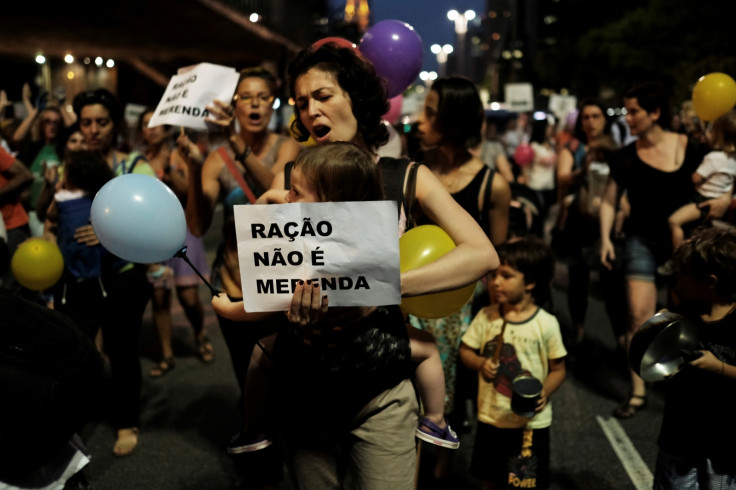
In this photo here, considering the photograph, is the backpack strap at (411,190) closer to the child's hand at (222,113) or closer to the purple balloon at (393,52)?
the child's hand at (222,113)

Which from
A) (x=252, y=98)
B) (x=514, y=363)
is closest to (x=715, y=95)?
(x=514, y=363)

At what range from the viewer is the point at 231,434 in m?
4.61

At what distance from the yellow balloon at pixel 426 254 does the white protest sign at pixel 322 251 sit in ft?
1.14

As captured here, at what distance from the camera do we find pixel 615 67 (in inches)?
1293

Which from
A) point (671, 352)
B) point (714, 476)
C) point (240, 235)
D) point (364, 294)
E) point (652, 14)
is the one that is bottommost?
point (714, 476)

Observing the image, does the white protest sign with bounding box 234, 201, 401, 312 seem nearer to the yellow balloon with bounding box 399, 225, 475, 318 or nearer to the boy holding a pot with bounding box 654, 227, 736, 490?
the yellow balloon with bounding box 399, 225, 475, 318

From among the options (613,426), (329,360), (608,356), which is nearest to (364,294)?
(329,360)

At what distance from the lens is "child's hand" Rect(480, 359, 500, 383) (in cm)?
Answer: 325

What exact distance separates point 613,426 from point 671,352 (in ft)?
8.16

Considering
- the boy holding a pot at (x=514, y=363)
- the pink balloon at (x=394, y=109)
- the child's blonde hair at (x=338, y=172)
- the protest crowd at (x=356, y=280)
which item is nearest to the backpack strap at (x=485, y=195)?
the protest crowd at (x=356, y=280)

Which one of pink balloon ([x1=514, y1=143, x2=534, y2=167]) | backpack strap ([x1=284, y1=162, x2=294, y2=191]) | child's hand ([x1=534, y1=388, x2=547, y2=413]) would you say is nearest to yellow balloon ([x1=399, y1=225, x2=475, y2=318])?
backpack strap ([x1=284, y1=162, x2=294, y2=191])

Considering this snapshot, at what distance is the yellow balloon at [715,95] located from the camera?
487 cm

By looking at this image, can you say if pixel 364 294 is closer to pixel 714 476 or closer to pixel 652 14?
pixel 714 476

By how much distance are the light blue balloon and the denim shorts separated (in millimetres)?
3401
